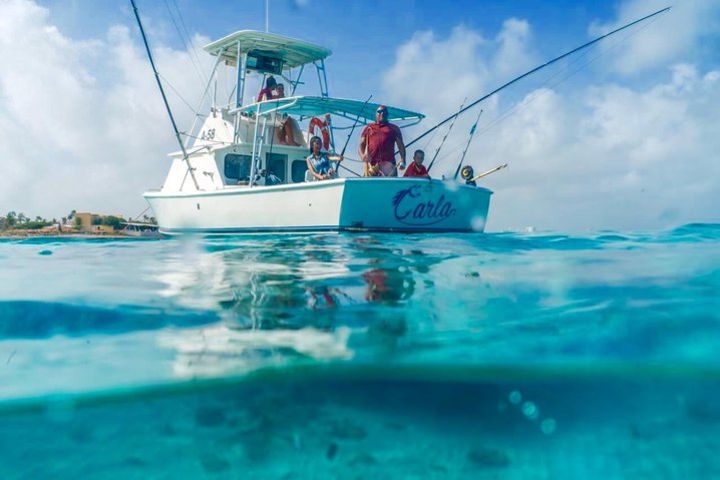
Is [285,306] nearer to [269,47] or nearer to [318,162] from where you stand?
[318,162]

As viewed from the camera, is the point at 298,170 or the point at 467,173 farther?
the point at 298,170

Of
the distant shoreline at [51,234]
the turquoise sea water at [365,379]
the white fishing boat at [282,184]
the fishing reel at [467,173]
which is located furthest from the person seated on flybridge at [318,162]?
the turquoise sea water at [365,379]

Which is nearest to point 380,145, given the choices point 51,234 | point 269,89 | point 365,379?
point 269,89

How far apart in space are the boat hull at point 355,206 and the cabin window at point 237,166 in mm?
1254

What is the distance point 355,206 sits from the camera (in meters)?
10.4

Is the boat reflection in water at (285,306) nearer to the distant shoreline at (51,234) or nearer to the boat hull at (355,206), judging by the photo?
the boat hull at (355,206)

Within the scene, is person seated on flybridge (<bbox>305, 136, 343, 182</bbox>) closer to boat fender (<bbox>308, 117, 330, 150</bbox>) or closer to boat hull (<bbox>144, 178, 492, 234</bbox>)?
boat hull (<bbox>144, 178, 492, 234</bbox>)

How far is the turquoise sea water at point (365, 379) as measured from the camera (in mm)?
2512

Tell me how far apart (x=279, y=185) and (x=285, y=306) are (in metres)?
7.54

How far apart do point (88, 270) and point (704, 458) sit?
5.92 m

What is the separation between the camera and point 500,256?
21.1 ft

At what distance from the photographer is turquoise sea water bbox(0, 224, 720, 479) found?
98.9 inches

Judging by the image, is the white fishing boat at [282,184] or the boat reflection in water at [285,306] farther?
the white fishing boat at [282,184]

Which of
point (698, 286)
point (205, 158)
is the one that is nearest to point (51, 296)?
point (698, 286)
